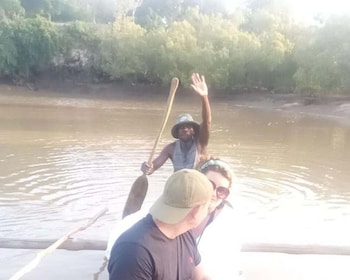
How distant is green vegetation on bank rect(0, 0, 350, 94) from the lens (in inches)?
1337

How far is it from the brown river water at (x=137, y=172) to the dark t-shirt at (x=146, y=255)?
57.1 inches

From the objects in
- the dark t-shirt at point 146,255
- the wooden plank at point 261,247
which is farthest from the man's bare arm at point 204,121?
the dark t-shirt at point 146,255

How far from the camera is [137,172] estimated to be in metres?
12.9

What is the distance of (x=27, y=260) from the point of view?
612 cm

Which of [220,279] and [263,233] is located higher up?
[220,279]

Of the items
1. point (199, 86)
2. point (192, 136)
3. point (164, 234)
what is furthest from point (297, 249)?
point (164, 234)

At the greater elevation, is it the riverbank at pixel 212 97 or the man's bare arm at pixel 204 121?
the man's bare arm at pixel 204 121

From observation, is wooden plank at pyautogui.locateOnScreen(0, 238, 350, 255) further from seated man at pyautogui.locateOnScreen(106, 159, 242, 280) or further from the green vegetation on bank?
the green vegetation on bank

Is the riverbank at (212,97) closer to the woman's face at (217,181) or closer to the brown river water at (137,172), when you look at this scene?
the brown river water at (137,172)

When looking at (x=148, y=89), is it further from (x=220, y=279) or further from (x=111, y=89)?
(x=220, y=279)

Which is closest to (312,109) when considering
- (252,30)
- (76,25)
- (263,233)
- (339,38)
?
(339,38)

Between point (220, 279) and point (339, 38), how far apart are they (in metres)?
30.5

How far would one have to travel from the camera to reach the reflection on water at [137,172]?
8922mm

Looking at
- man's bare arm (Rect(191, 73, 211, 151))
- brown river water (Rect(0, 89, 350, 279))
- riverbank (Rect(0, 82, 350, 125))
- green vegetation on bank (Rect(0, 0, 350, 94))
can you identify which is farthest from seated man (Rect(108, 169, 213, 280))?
green vegetation on bank (Rect(0, 0, 350, 94))
